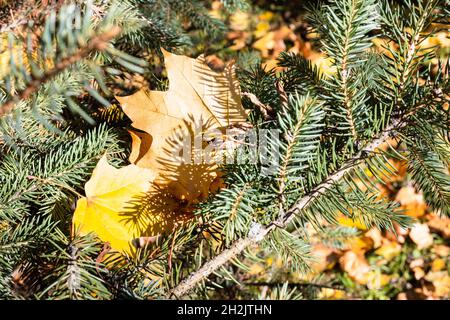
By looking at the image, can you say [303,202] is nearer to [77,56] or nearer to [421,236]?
[77,56]

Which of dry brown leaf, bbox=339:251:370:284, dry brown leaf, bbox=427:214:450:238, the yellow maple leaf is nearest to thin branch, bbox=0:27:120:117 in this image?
the yellow maple leaf

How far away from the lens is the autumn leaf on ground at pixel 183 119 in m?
0.70

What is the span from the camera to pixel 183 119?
2.35 feet

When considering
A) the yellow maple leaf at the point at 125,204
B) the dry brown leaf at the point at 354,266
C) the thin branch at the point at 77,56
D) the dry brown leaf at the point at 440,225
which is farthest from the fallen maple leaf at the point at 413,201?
the thin branch at the point at 77,56

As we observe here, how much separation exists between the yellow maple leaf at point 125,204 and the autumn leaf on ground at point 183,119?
0.03 metres

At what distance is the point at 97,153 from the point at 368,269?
1.62 metres

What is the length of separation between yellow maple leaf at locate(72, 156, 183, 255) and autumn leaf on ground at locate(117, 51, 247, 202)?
26 mm

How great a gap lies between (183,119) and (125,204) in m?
0.17

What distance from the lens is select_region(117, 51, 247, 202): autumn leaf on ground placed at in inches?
27.6

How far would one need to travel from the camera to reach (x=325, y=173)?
25.0 inches

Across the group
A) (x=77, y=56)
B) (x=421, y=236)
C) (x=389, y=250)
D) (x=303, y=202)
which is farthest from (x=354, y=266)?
(x=77, y=56)

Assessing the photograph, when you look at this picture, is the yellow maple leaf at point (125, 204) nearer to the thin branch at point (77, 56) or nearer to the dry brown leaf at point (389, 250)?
the thin branch at point (77, 56)
